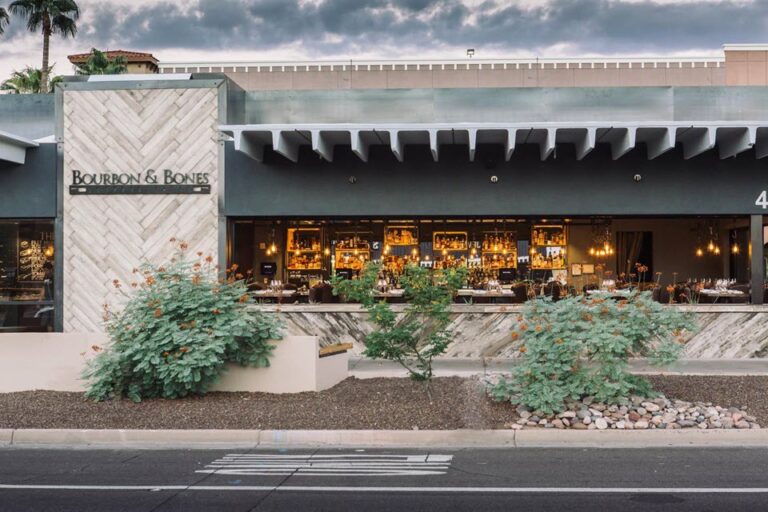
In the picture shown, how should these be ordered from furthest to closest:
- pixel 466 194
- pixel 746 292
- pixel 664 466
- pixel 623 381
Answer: pixel 746 292 < pixel 466 194 < pixel 623 381 < pixel 664 466

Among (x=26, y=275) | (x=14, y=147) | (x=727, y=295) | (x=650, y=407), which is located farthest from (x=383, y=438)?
(x=14, y=147)

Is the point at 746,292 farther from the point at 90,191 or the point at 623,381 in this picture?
the point at 90,191

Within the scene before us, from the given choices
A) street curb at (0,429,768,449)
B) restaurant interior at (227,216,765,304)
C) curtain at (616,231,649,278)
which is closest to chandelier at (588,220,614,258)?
restaurant interior at (227,216,765,304)

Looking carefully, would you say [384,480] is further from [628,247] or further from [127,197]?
[628,247]

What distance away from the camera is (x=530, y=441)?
9.02 meters

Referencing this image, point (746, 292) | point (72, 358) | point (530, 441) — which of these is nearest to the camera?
point (530, 441)

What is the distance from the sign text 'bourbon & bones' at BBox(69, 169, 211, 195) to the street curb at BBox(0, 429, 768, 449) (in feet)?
25.4

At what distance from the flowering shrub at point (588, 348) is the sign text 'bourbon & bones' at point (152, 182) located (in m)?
8.82

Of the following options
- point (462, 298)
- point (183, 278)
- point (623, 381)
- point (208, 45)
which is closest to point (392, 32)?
point (208, 45)

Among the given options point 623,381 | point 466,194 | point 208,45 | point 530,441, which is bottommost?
point 530,441

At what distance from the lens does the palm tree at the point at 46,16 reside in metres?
36.5

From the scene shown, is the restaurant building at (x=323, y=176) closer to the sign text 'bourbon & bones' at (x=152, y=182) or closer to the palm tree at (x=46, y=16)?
the sign text 'bourbon & bones' at (x=152, y=182)

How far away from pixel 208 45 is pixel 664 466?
93.8ft

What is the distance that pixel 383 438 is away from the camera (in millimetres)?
9125
